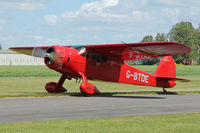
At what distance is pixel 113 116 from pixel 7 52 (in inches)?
4177

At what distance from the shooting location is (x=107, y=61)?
65.8 ft

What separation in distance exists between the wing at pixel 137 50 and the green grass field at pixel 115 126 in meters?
6.80

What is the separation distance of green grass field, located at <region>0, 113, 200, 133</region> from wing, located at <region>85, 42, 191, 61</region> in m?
6.80

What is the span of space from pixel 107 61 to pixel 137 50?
5.74ft

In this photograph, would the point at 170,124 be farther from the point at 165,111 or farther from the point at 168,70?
the point at 168,70


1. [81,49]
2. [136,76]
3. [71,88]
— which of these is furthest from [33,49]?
[136,76]

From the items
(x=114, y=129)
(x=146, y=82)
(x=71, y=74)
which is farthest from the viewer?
(x=146, y=82)

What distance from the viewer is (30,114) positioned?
11.8m

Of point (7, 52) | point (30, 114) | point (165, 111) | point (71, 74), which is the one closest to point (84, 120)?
point (30, 114)

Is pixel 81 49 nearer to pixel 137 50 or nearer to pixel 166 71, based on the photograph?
pixel 137 50

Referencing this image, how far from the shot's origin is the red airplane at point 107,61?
1775cm

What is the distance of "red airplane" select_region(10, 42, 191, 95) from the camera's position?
699 inches

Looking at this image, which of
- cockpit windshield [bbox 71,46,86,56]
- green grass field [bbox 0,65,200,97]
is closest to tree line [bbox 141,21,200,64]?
green grass field [bbox 0,65,200,97]

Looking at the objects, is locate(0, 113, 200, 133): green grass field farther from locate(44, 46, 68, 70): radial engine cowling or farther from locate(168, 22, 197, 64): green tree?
locate(168, 22, 197, 64): green tree
